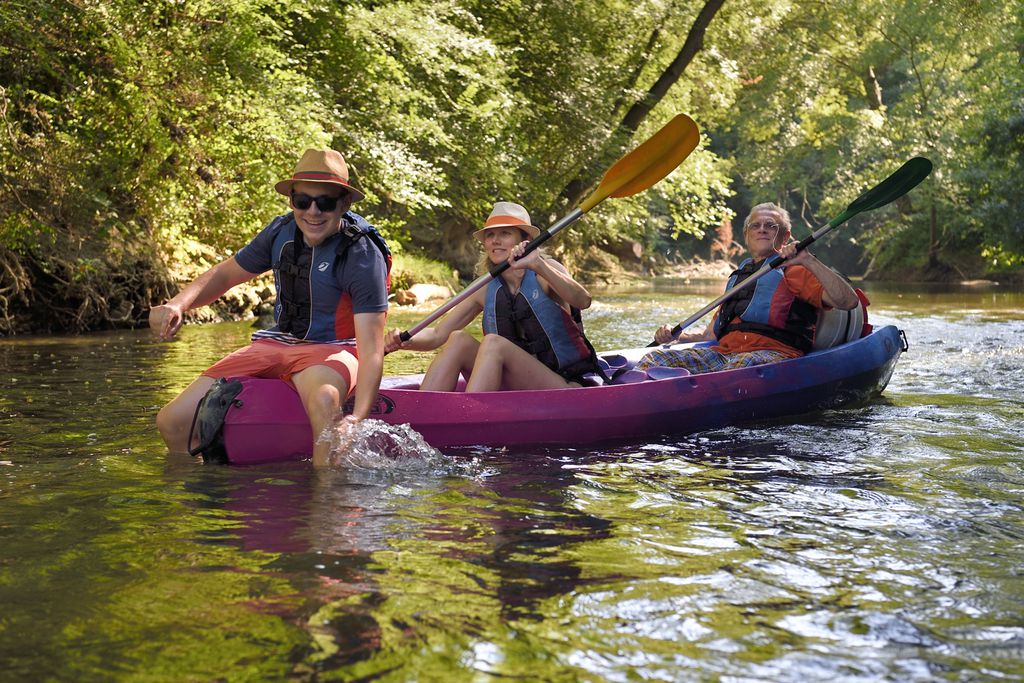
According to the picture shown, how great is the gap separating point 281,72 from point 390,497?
7.13 metres

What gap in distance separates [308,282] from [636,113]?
12.5m

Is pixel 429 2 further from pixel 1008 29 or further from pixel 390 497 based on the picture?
pixel 1008 29

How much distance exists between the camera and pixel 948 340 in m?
10.3

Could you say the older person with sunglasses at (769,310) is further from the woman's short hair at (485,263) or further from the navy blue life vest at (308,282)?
the navy blue life vest at (308,282)

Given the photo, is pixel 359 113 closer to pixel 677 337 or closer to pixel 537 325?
pixel 677 337

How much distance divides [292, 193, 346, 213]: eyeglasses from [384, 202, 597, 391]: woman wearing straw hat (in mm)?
893

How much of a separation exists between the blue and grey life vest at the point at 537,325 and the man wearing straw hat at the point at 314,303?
89cm

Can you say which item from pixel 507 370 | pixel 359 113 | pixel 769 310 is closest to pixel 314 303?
pixel 507 370

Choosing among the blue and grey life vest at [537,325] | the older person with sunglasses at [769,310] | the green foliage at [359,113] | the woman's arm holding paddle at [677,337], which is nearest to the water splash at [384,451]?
the blue and grey life vest at [537,325]

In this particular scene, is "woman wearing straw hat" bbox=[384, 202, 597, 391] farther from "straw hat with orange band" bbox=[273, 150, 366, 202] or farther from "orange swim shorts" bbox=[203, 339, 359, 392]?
"straw hat with orange band" bbox=[273, 150, 366, 202]

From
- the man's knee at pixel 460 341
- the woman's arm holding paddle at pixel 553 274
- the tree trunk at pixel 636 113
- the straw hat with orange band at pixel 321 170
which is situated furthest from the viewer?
the tree trunk at pixel 636 113

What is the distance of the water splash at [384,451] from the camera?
4.23m

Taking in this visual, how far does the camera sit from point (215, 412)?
432cm

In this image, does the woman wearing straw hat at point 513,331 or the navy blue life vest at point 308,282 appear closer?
the navy blue life vest at point 308,282
